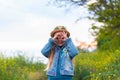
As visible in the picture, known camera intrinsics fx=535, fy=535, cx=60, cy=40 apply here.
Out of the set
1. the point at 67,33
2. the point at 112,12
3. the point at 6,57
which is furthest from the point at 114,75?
the point at 112,12

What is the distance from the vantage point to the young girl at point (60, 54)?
7.55 metres

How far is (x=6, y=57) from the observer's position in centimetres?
1348

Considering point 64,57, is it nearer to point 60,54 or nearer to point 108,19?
point 60,54

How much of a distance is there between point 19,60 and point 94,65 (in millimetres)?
2107

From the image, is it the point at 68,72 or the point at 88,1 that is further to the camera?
the point at 88,1

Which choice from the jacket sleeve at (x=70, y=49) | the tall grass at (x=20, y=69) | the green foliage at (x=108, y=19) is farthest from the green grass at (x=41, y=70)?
the green foliage at (x=108, y=19)

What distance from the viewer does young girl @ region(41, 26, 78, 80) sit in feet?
24.8

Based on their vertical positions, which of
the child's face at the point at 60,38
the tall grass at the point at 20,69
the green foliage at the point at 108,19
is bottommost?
the child's face at the point at 60,38

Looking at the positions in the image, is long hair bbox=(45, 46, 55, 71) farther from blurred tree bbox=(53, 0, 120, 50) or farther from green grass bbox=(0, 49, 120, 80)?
blurred tree bbox=(53, 0, 120, 50)

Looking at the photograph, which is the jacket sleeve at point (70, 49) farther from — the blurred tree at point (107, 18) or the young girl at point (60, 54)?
the blurred tree at point (107, 18)

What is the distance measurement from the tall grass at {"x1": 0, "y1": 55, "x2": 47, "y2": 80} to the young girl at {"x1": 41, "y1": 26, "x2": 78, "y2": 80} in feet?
11.6

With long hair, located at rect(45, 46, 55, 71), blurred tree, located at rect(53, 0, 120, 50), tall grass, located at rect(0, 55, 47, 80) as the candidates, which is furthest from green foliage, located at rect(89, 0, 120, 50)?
long hair, located at rect(45, 46, 55, 71)

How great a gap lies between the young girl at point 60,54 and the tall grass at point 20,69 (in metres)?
3.55

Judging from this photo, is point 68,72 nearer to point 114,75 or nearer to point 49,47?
point 49,47
